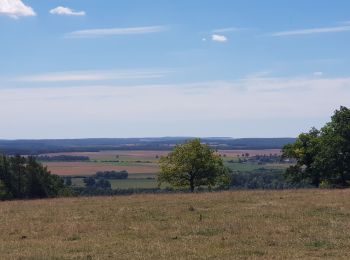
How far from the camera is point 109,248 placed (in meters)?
17.0

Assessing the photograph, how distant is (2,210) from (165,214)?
1026 cm

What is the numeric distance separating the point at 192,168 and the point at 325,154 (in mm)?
12622

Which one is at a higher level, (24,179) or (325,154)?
(325,154)

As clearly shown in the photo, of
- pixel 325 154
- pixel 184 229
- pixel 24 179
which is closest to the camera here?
pixel 184 229

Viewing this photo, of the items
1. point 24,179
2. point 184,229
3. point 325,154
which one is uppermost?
point 325,154

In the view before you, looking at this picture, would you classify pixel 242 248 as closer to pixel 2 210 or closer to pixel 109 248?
pixel 109 248

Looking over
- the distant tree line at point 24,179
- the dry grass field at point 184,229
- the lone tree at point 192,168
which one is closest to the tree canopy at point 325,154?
the lone tree at point 192,168

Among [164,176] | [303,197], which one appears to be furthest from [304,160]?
[303,197]

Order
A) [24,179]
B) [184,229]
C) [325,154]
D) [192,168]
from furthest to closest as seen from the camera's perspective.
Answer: [24,179] < [192,168] < [325,154] < [184,229]

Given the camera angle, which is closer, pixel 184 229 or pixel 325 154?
pixel 184 229

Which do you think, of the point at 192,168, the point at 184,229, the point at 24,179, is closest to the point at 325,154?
the point at 192,168

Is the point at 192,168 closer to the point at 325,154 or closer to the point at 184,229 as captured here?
the point at 325,154

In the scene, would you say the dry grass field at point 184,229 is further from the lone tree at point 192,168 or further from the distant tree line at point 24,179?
the distant tree line at point 24,179

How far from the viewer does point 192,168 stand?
54.4 m
